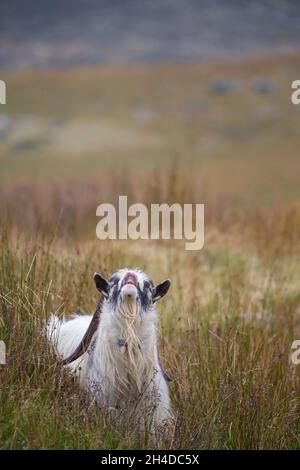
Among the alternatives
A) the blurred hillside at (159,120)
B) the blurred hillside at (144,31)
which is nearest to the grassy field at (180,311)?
the blurred hillside at (159,120)

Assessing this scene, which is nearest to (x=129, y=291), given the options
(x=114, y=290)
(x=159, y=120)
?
(x=114, y=290)

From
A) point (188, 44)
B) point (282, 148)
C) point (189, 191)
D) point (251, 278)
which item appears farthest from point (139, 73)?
point (251, 278)

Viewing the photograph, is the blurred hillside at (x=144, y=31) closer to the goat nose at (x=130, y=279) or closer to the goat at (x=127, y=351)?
the goat at (x=127, y=351)

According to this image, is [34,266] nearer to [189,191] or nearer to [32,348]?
[32,348]

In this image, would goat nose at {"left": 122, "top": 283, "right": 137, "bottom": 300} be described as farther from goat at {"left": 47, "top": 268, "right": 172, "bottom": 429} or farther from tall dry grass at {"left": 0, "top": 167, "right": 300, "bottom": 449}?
tall dry grass at {"left": 0, "top": 167, "right": 300, "bottom": 449}

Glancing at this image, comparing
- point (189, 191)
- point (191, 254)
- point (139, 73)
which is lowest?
point (191, 254)

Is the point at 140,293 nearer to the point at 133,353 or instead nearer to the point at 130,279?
the point at 130,279

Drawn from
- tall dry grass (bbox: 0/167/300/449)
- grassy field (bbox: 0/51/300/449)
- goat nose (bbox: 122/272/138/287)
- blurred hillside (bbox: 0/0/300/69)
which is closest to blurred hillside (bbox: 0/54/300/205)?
blurred hillside (bbox: 0/0/300/69)

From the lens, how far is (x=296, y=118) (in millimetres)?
54219

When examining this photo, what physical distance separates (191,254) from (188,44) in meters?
56.2
